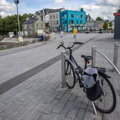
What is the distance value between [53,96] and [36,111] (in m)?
0.74

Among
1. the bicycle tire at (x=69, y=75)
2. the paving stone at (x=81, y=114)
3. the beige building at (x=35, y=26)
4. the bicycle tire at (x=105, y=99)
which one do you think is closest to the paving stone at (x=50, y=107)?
the paving stone at (x=81, y=114)

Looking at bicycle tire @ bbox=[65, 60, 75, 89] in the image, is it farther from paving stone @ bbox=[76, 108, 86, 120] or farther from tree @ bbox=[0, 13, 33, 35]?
tree @ bbox=[0, 13, 33, 35]

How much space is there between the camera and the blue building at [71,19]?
209 feet

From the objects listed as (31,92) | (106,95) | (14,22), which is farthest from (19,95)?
(14,22)

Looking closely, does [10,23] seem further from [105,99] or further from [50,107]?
[105,99]

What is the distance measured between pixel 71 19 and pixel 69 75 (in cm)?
6413

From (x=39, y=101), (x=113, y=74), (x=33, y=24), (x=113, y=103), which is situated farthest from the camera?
(x=33, y=24)

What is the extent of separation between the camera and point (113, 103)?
2.51 meters

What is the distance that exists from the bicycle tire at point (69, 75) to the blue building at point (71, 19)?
61560 mm

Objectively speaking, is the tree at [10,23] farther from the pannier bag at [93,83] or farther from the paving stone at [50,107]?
the pannier bag at [93,83]

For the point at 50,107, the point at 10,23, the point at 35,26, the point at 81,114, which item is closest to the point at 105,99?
the point at 81,114

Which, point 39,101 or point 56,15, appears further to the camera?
point 56,15

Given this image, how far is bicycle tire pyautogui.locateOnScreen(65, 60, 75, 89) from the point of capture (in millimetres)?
3670

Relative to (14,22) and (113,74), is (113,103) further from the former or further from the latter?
(14,22)
